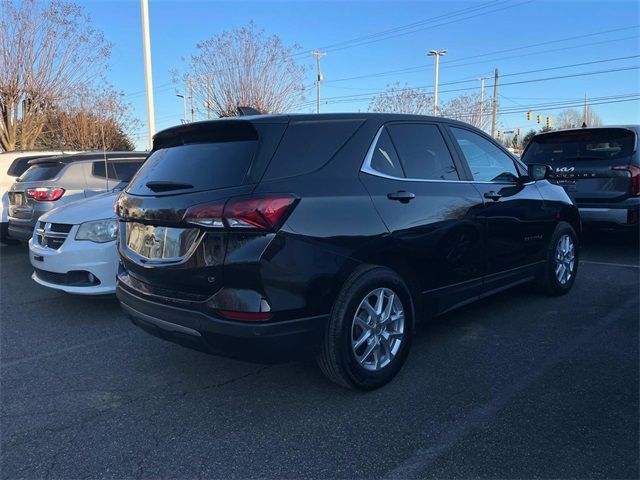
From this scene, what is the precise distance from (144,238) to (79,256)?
2.00m

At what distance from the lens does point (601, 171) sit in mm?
6906

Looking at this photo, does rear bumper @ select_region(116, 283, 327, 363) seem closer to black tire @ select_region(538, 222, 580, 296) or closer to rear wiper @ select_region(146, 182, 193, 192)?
rear wiper @ select_region(146, 182, 193, 192)

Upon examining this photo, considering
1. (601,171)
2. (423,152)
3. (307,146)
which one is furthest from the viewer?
(601,171)

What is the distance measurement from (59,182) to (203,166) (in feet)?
16.3

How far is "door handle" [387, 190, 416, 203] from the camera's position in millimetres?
3273

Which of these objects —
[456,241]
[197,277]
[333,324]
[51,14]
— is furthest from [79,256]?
[51,14]

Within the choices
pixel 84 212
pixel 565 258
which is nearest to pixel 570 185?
pixel 565 258

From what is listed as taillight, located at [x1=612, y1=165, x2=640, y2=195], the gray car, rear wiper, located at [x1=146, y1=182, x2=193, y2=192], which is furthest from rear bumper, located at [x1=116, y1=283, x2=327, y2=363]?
taillight, located at [x1=612, y1=165, x2=640, y2=195]

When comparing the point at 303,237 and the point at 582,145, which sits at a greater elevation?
the point at 582,145

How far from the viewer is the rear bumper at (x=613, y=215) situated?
21.7 feet

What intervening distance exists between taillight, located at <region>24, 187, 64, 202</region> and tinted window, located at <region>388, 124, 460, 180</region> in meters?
5.29

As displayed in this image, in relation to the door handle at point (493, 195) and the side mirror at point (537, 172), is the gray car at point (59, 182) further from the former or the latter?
the side mirror at point (537, 172)

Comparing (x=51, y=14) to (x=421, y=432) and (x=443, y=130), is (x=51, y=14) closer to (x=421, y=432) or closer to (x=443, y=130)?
(x=443, y=130)

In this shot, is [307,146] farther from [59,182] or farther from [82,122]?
[82,122]
